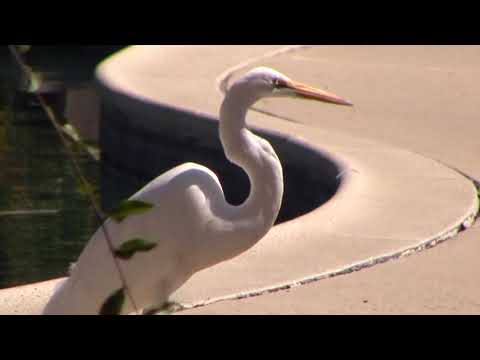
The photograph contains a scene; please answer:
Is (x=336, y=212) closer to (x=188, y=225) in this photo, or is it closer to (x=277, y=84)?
(x=277, y=84)

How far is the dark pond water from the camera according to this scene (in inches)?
296

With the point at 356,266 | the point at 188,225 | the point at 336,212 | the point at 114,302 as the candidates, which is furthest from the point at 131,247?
the point at 336,212

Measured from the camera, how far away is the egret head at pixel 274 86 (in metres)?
5.19

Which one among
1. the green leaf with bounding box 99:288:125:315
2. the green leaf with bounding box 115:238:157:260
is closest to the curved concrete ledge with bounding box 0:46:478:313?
Result: the green leaf with bounding box 99:288:125:315

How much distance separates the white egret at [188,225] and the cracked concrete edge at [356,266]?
13 centimetres

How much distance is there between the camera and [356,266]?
5535mm

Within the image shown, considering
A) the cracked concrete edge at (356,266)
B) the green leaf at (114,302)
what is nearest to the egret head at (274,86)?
the cracked concrete edge at (356,266)

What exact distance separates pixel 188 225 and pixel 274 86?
0.66 meters

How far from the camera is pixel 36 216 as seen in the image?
8391mm

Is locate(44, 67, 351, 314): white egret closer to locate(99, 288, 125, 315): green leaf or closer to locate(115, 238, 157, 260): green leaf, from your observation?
locate(99, 288, 125, 315): green leaf

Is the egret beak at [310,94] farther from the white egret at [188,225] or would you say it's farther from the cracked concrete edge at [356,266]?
the cracked concrete edge at [356,266]

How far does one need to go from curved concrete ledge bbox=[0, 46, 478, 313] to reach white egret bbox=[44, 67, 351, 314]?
0.22 meters

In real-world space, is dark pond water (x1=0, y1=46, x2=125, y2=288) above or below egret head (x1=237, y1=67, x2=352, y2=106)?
below
